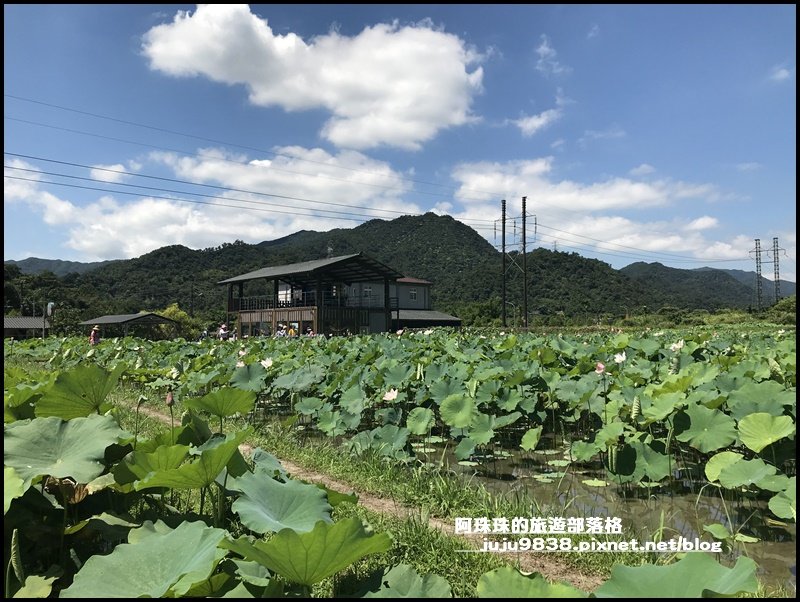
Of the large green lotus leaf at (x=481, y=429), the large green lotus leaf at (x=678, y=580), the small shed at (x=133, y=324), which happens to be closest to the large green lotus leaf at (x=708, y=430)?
the large green lotus leaf at (x=481, y=429)

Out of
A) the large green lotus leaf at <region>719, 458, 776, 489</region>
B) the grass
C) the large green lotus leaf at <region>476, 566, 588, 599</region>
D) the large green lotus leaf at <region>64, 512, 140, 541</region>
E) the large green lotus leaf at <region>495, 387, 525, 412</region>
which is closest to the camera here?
the large green lotus leaf at <region>476, 566, 588, 599</region>

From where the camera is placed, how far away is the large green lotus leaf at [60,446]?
1.55m

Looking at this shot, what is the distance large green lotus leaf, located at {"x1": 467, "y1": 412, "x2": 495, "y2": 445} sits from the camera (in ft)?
11.2

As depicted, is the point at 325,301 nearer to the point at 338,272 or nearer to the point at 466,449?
the point at 338,272

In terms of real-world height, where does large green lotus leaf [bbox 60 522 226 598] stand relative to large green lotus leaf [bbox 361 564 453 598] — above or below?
above

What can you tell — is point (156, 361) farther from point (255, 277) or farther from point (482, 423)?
point (255, 277)

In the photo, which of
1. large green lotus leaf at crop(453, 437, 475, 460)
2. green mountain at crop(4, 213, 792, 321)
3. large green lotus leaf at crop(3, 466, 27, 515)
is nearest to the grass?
large green lotus leaf at crop(453, 437, 475, 460)

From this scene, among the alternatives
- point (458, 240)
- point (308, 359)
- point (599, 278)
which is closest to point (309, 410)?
point (308, 359)

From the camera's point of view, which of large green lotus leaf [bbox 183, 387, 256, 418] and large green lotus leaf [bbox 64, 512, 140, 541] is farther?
large green lotus leaf [bbox 183, 387, 256, 418]

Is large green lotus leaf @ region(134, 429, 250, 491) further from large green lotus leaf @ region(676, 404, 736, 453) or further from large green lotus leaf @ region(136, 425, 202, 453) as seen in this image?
large green lotus leaf @ region(676, 404, 736, 453)

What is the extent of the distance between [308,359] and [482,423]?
3.94 metres

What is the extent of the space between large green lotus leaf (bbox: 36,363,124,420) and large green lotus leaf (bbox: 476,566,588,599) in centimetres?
176

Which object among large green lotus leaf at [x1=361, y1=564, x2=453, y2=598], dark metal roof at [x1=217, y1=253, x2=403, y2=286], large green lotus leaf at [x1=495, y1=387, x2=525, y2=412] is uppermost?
dark metal roof at [x1=217, y1=253, x2=403, y2=286]

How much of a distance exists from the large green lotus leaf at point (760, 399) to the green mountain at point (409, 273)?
114 ft
